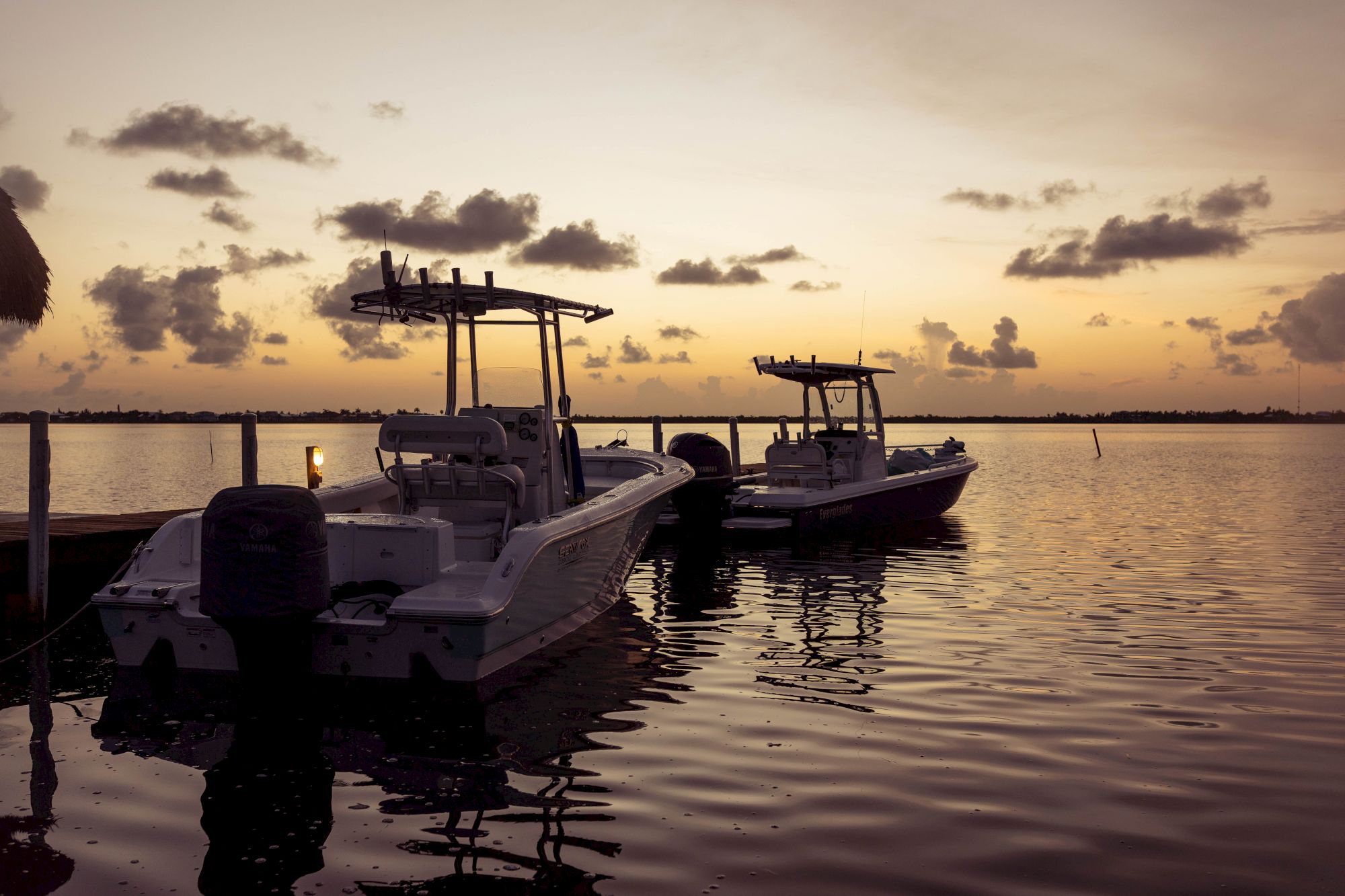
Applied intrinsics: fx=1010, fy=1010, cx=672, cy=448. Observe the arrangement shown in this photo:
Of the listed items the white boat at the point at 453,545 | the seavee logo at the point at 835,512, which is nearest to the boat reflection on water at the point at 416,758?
the white boat at the point at 453,545

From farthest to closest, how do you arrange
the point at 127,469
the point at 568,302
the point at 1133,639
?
the point at 127,469, the point at 568,302, the point at 1133,639

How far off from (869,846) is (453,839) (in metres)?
1.84

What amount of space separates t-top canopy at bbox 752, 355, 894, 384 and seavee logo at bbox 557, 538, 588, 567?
903 cm

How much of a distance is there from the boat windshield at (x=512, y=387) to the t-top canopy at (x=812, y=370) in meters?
8.08

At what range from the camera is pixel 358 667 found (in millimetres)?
6863

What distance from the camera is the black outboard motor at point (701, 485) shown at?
1622cm

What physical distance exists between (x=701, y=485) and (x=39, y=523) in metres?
9.37

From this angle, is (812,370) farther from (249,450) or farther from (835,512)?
(249,450)

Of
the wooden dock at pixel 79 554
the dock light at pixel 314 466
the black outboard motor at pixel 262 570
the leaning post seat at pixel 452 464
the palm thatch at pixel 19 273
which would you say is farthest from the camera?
the palm thatch at pixel 19 273

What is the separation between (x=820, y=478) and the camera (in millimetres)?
17016

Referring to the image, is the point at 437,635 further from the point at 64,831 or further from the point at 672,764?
the point at 64,831

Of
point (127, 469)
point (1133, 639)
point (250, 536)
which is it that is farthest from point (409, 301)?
point (127, 469)

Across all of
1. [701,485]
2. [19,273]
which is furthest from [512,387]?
[19,273]

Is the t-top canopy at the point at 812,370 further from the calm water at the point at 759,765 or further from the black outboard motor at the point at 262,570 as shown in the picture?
the black outboard motor at the point at 262,570
